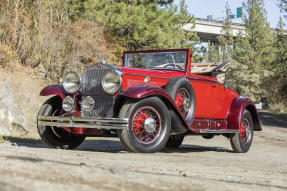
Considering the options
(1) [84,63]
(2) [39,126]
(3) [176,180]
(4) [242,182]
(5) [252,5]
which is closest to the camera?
(3) [176,180]

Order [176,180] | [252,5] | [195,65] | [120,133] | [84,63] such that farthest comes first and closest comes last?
1. [252,5]
2. [84,63]
3. [195,65]
4. [120,133]
5. [176,180]

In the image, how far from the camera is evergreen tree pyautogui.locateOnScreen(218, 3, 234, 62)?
59.0 metres

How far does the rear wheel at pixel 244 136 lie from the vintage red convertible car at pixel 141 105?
0.9 inches

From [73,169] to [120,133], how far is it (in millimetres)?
2448

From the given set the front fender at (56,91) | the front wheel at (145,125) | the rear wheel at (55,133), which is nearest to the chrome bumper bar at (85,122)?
the front wheel at (145,125)

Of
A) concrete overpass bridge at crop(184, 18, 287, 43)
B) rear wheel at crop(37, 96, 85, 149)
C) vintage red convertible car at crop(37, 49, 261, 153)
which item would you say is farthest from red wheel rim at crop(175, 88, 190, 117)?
concrete overpass bridge at crop(184, 18, 287, 43)

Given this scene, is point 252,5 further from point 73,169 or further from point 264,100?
point 73,169

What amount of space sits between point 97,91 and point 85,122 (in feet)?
2.60

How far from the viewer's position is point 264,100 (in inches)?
2247

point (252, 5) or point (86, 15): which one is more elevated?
point (252, 5)

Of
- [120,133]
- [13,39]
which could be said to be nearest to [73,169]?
[120,133]

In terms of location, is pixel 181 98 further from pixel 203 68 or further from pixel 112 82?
pixel 203 68

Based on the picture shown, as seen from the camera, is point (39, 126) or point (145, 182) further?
point (39, 126)

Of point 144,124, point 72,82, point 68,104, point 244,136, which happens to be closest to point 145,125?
point 144,124
